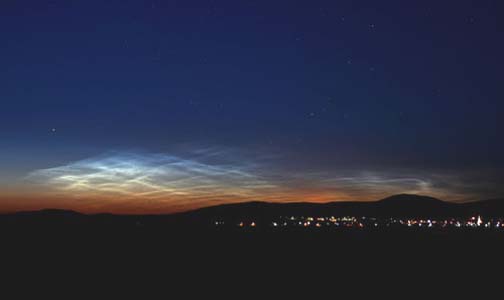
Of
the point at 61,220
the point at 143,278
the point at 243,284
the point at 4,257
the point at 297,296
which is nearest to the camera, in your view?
the point at 297,296

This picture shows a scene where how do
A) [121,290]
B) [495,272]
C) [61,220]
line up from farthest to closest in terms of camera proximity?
[61,220] → [495,272] → [121,290]

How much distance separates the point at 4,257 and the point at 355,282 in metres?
26.1

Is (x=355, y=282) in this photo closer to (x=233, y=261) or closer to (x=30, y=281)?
(x=233, y=261)

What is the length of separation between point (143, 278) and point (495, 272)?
18.5 metres

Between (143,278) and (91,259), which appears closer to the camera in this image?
(143,278)

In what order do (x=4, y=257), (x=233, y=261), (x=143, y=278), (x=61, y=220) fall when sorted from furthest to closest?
(x=61, y=220) → (x=4, y=257) → (x=233, y=261) → (x=143, y=278)

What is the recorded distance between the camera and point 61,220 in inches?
6678

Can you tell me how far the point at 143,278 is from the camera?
2531 cm

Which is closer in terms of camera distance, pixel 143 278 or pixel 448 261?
pixel 143 278

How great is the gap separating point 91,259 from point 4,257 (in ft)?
20.7

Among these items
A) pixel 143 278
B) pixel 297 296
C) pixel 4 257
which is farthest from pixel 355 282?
pixel 4 257

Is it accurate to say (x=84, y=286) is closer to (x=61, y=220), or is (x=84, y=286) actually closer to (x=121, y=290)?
(x=121, y=290)

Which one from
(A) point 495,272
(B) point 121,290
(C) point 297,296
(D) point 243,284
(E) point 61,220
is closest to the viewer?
(C) point 297,296

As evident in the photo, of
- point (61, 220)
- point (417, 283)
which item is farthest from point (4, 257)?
point (61, 220)
